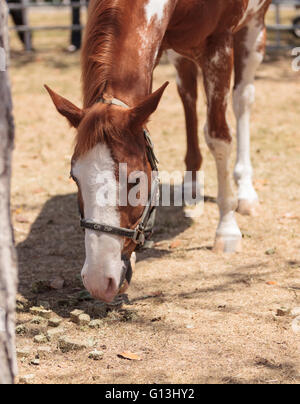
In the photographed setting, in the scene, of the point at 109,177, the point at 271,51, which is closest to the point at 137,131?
the point at 109,177

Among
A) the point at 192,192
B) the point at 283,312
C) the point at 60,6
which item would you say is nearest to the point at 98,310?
the point at 283,312

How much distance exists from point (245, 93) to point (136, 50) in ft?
7.21

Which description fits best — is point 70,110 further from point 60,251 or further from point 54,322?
point 60,251

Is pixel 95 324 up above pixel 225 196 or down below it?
below

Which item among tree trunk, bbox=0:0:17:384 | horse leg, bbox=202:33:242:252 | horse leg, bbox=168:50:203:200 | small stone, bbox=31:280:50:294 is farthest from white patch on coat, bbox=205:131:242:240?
tree trunk, bbox=0:0:17:384

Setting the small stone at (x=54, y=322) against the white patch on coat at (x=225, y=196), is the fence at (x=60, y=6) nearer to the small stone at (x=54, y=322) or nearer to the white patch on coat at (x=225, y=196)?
the white patch on coat at (x=225, y=196)

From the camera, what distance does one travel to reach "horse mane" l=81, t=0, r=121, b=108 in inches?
122

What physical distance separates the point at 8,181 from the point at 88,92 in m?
1.09

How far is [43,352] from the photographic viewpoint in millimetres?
3045

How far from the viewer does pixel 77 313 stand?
341 centimetres

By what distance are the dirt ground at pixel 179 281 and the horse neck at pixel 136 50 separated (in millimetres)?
1207

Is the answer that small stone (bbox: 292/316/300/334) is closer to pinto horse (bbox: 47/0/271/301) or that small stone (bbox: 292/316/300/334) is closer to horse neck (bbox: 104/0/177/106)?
pinto horse (bbox: 47/0/271/301)

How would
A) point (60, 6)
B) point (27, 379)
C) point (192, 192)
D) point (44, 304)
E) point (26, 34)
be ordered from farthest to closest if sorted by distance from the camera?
point (26, 34), point (60, 6), point (192, 192), point (44, 304), point (27, 379)

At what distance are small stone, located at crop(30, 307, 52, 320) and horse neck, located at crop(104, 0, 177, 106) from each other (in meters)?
1.22
